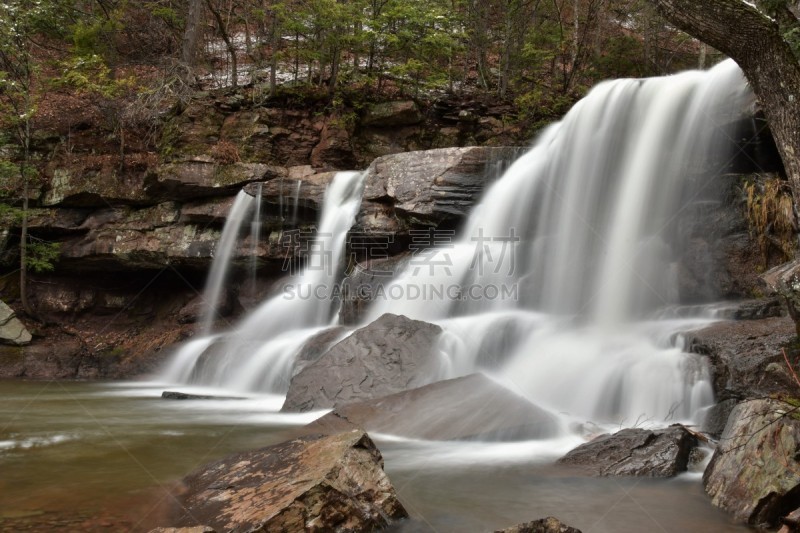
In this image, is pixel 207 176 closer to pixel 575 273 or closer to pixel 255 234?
pixel 255 234

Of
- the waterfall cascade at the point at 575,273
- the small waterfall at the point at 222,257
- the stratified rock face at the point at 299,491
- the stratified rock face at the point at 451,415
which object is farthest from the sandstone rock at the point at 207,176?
the stratified rock face at the point at 299,491

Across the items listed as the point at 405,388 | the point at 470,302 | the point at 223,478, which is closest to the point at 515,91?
the point at 470,302

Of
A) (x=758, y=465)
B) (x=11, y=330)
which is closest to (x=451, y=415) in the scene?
(x=758, y=465)

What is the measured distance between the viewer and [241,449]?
558 cm

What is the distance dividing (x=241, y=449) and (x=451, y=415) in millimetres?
2123

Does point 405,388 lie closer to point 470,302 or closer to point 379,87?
point 470,302

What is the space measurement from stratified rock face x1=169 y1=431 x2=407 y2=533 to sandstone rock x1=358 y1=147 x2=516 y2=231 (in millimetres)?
7162

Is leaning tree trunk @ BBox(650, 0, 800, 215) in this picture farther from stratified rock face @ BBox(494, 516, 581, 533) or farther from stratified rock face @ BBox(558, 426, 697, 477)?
stratified rock face @ BBox(494, 516, 581, 533)

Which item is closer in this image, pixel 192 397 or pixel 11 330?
pixel 192 397

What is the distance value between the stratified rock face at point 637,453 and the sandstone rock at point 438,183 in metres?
6.50

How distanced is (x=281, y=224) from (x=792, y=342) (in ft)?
33.3

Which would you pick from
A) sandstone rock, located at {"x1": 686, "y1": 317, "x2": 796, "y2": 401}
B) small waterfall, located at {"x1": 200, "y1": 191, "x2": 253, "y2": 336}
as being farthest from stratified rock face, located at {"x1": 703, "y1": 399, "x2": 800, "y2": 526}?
small waterfall, located at {"x1": 200, "y1": 191, "x2": 253, "y2": 336}

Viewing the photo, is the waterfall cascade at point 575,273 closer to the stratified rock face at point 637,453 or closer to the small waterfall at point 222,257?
the stratified rock face at point 637,453

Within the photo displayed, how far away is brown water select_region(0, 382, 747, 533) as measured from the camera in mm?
3789
